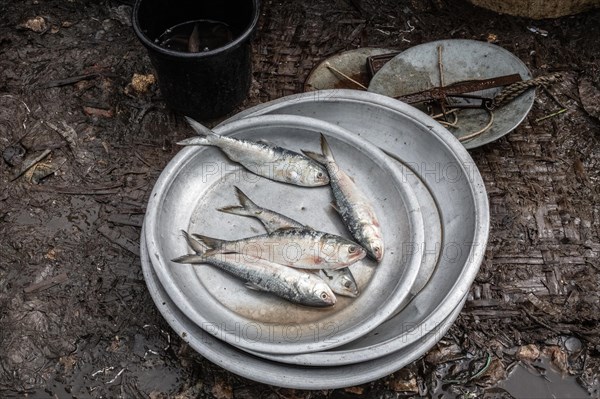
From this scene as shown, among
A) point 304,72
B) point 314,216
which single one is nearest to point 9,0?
point 304,72

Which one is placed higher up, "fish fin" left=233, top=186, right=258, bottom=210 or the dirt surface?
"fish fin" left=233, top=186, right=258, bottom=210

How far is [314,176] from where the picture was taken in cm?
420

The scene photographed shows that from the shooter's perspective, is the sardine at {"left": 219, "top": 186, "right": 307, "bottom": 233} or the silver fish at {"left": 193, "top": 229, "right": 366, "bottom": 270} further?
the sardine at {"left": 219, "top": 186, "right": 307, "bottom": 233}

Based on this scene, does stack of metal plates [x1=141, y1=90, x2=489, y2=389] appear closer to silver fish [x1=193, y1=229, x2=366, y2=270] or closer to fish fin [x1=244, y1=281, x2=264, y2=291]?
fish fin [x1=244, y1=281, x2=264, y2=291]

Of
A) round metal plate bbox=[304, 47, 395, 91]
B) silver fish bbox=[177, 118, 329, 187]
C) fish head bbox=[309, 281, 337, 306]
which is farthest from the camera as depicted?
round metal plate bbox=[304, 47, 395, 91]

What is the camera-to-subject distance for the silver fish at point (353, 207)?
388 cm

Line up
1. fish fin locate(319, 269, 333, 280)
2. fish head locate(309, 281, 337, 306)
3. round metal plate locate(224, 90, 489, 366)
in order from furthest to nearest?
fish fin locate(319, 269, 333, 280) → fish head locate(309, 281, 337, 306) → round metal plate locate(224, 90, 489, 366)

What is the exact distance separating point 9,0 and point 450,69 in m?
4.76

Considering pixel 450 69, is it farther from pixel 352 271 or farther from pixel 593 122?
pixel 352 271

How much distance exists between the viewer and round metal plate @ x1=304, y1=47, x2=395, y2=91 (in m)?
5.51

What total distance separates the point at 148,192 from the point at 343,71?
2247 millimetres

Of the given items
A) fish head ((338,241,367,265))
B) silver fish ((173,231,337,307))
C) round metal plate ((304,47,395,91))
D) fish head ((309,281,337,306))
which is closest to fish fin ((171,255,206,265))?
silver fish ((173,231,337,307))

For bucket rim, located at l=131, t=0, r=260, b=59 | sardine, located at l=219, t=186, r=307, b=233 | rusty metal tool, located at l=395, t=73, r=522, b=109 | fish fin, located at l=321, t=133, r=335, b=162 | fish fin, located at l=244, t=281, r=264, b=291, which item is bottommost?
fish fin, located at l=244, t=281, r=264, b=291

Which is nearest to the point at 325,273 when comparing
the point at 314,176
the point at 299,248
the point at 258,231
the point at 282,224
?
the point at 299,248
